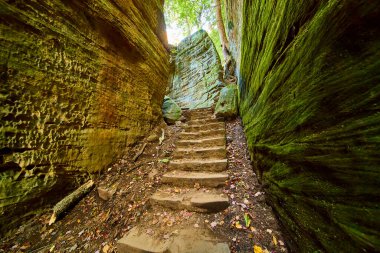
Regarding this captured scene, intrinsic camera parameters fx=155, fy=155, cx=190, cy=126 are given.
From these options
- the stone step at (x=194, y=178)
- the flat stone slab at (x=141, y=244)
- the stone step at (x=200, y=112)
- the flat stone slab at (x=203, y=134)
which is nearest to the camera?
the flat stone slab at (x=141, y=244)

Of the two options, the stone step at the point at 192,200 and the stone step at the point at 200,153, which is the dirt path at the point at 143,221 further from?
the stone step at the point at 200,153

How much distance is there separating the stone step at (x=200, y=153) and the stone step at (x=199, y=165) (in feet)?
0.63

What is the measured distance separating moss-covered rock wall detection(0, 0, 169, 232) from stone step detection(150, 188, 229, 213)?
178cm

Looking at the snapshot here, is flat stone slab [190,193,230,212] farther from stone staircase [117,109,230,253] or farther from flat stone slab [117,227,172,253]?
flat stone slab [117,227,172,253]

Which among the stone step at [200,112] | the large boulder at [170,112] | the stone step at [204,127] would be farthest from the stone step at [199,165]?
the stone step at [200,112]

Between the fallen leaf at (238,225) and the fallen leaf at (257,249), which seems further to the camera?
the fallen leaf at (238,225)

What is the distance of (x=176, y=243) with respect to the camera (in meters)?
2.24

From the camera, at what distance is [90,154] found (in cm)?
353

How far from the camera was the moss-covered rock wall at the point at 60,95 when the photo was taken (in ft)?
8.05

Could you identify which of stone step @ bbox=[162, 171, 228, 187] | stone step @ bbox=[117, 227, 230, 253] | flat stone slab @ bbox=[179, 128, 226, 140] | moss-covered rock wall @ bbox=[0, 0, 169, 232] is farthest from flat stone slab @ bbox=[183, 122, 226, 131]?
stone step @ bbox=[117, 227, 230, 253]

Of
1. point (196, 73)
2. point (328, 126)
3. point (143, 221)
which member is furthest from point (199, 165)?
point (196, 73)

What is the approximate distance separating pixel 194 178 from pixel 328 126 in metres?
2.66

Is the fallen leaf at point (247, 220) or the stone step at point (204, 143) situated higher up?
the stone step at point (204, 143)

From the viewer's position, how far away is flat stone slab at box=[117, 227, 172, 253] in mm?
2223
